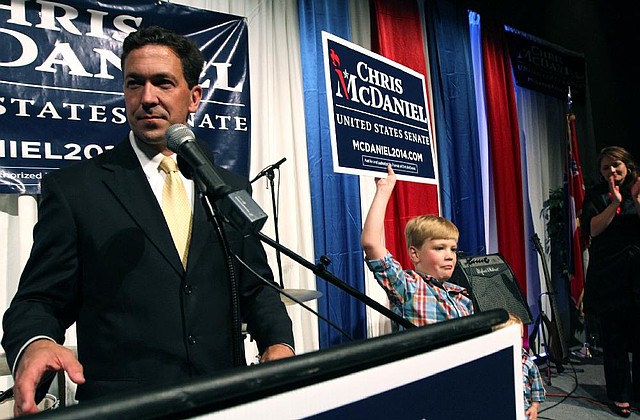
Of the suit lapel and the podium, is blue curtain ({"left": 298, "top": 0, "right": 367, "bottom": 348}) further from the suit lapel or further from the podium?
the podium

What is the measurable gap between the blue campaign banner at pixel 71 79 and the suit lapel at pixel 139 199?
1620mm

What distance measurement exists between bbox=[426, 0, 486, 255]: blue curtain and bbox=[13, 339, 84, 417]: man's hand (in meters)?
3.85

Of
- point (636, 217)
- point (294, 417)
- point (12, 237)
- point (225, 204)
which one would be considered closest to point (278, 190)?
point (12, 237)

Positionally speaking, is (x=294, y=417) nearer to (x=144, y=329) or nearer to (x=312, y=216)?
(x=144, y=329)

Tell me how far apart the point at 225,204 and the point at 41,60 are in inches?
85.2

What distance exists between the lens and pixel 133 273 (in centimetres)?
103

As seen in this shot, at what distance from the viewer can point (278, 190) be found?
11.6ft

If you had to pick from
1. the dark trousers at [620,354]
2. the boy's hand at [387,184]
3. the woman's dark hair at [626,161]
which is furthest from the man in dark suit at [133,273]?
the woman's dark hair at [626,161]

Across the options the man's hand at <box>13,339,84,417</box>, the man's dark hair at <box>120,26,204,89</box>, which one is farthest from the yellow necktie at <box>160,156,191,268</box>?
the man's hand at <box>13,339,84,417</box>

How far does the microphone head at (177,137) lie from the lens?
2.98 ft

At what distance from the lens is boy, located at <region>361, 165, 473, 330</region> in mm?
1923

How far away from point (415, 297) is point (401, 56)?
2.65 m

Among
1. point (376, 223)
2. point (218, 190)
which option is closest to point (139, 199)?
point (218, 190)

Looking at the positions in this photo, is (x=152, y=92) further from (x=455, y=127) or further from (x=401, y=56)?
(x=455, y=127)
